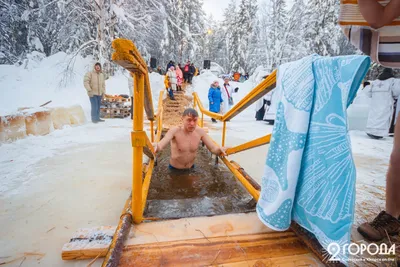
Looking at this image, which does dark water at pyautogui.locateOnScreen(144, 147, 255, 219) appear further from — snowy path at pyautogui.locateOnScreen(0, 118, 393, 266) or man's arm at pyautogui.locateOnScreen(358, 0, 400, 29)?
man's arm at pyautogui.locateOnScreen(358, 0, 400, 29)

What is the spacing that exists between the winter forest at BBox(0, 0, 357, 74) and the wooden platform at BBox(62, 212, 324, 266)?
11299 mm

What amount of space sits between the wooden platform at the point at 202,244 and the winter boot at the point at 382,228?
68cm

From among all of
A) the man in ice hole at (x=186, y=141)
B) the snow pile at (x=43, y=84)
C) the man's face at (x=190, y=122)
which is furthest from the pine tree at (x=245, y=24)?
the man's face at (x=190, y=122)

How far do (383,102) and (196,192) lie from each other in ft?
23.5

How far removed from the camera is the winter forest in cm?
1134

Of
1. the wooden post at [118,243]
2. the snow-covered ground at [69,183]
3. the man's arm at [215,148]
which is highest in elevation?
the man's arm at [215,148]

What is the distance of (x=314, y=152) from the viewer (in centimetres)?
119

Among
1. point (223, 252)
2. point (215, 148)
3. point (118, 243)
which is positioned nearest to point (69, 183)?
point (118, 243)

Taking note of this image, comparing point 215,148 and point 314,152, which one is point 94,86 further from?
point 314,152

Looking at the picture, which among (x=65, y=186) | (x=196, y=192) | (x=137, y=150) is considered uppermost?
(x=137, y=150)

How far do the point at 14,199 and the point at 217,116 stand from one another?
10.1 feet

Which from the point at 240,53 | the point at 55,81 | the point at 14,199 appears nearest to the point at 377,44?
the point at 14,199

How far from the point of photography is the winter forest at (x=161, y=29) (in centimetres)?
1134

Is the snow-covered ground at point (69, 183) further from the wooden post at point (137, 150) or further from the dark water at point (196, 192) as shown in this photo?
the wooden post at point (137, 150)
